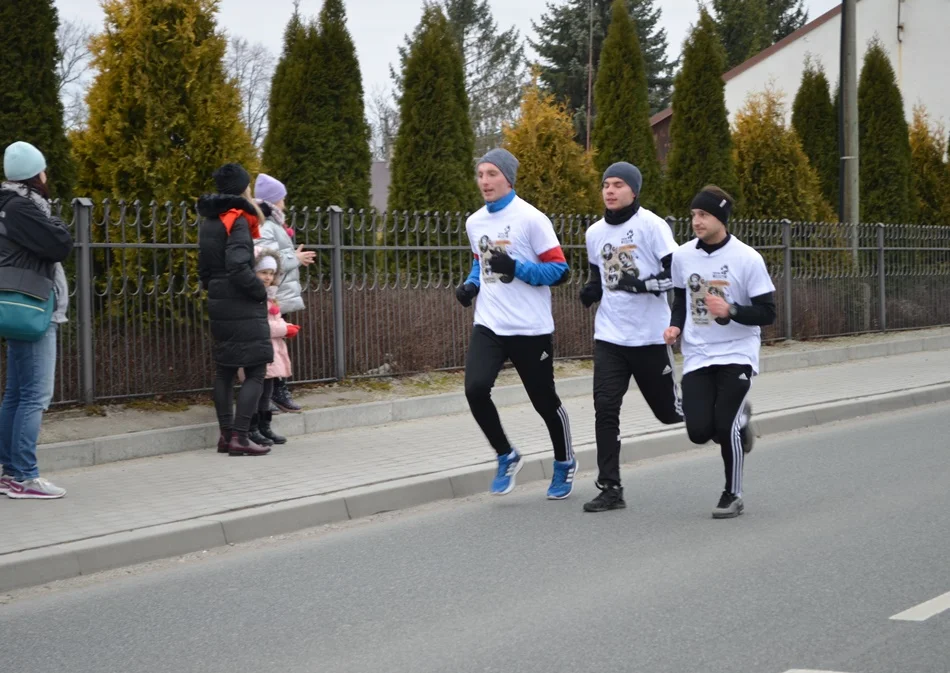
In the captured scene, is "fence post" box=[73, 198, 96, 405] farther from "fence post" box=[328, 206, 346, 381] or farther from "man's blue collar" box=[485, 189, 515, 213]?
"man's blue collar" box=[485, 189, 515, 213]

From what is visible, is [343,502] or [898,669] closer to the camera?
[898,669]

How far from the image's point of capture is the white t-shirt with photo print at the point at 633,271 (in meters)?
7.13

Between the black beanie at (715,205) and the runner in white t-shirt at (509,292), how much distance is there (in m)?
0.87

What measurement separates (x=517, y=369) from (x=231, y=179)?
270cm

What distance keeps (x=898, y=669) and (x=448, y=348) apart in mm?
8889

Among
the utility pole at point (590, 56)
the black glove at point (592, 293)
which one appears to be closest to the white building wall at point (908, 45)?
the utility pole at point (590, 56)

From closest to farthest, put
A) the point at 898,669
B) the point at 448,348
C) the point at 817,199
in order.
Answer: the point at 898,669 → the point at 448,348 → the point at 817,199

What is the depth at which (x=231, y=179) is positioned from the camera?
8734 millimetres

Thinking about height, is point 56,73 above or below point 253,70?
below

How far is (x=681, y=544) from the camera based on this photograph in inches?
252

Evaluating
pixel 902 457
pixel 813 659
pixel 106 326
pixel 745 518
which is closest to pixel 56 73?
pixel 106 326

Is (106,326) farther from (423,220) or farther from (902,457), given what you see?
(902,457)

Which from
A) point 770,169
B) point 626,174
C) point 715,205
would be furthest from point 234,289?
point 770,169

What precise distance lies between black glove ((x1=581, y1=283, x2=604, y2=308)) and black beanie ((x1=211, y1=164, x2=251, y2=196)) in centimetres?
282
